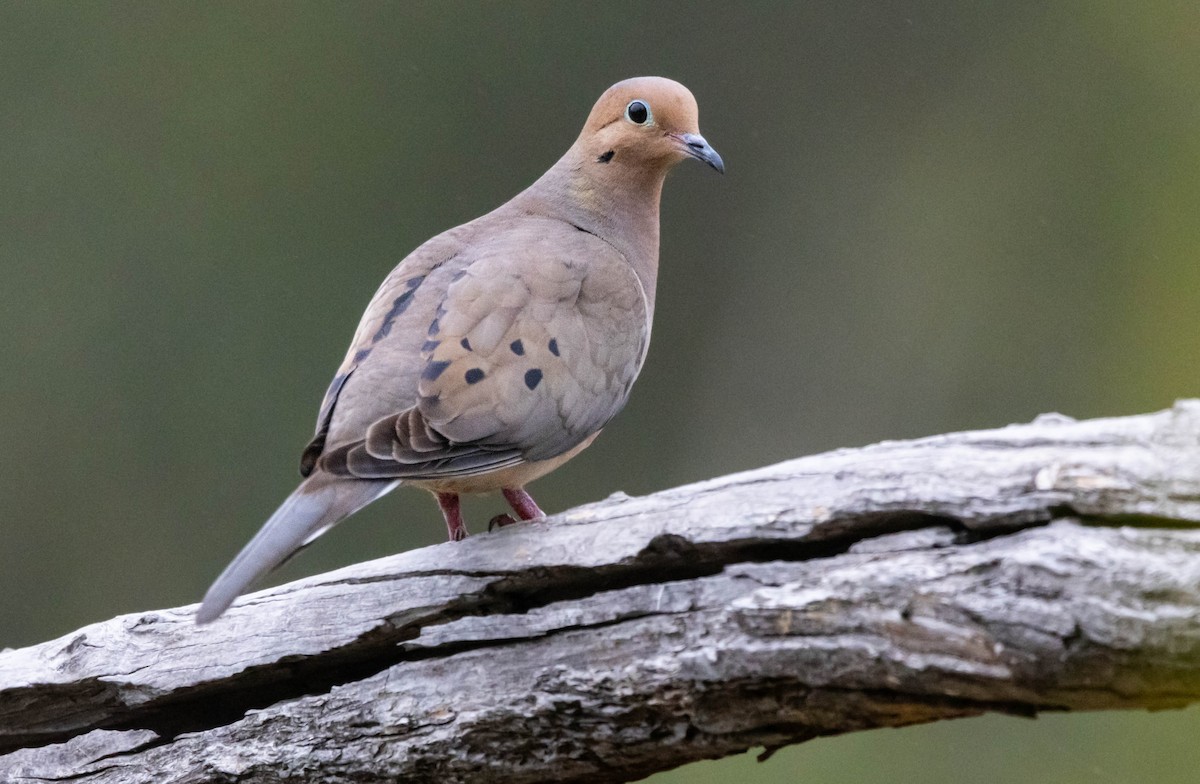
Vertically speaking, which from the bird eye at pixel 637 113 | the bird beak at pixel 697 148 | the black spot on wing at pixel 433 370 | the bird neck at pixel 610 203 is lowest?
the black spot on wing at pixel 433 370

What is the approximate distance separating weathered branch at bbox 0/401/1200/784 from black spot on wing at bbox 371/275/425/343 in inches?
16.6

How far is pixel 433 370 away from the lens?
2330mm

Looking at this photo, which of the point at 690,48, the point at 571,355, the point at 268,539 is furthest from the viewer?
the point at 690,48

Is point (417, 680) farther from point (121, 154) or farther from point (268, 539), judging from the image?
point (121, 154)

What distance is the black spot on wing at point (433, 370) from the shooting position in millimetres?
2316

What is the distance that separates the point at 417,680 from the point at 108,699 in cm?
61

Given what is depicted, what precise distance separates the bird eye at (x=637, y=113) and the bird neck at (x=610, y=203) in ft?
0.33

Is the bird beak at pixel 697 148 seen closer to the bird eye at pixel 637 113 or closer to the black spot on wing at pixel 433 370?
the bird eye at pixel 637 113

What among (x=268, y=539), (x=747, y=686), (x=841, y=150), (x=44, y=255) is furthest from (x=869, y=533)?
(x=44, y=255)

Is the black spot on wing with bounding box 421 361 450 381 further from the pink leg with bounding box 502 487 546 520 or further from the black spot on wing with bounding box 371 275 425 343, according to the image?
the pink leg with bounding box 502 487 546 520

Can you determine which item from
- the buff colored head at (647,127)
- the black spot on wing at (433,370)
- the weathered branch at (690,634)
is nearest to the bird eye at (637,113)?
the buff colored head at (647,127)

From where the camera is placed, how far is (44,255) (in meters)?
6.01

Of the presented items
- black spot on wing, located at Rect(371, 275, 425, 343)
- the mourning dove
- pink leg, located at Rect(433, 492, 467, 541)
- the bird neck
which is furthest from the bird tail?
the bird neck

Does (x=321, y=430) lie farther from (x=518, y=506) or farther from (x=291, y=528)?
(x=518, y=506)
